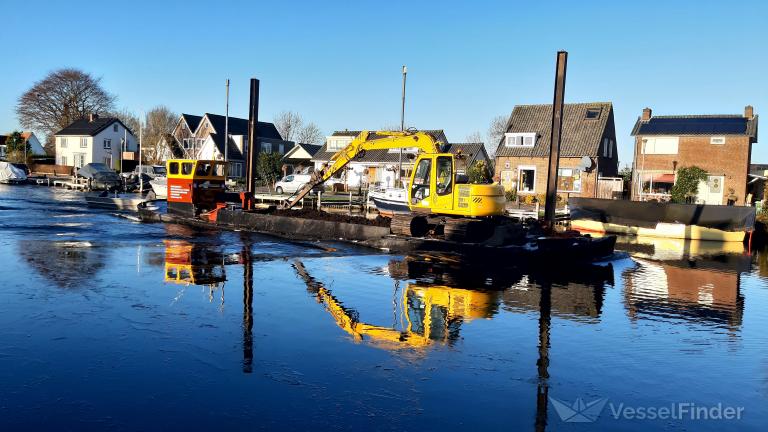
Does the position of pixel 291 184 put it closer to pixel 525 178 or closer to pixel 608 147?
pixel 525 178

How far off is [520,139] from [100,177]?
32.0 metres

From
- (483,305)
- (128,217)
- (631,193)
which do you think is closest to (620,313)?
(483,305)

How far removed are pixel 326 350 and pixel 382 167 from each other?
49.4 m

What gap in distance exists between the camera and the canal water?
18.9 ft

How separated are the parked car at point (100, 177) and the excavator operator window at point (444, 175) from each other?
32794 mm

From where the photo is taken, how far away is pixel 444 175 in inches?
696

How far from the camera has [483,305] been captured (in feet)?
34.6

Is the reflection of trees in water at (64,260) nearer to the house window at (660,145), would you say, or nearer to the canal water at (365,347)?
the canal water at (365,347)

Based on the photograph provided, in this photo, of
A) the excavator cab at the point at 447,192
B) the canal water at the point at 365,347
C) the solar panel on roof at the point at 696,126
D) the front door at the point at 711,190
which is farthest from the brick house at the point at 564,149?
the canal water at the point at 365,347

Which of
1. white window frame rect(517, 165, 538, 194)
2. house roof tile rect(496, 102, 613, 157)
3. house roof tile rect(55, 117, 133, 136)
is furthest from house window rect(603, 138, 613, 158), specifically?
house roof tile rect(55, 117, 133, 136)

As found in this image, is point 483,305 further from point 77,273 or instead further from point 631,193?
point 631,193

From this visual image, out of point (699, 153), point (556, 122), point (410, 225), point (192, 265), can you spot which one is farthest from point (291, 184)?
point (192, 265)

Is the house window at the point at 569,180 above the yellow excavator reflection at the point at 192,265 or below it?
above

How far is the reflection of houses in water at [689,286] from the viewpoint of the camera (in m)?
10.9
